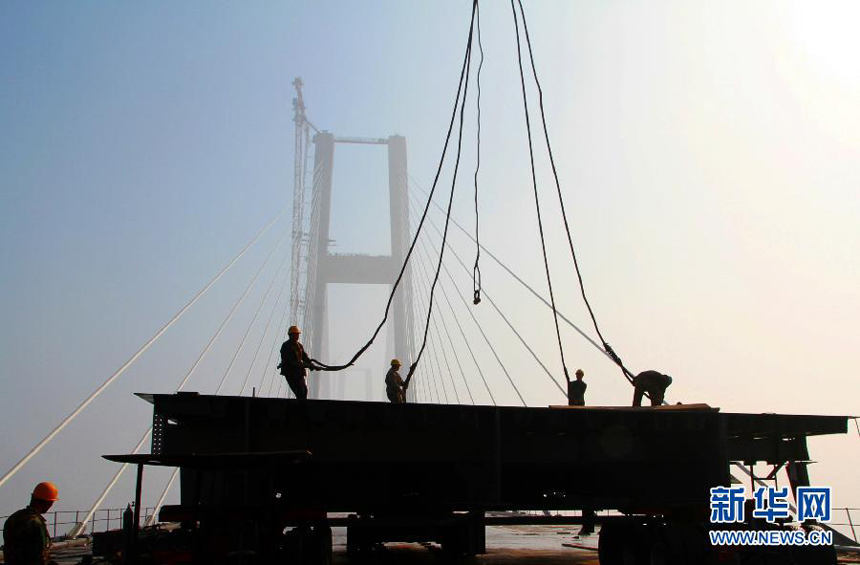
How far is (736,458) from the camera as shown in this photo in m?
14.5

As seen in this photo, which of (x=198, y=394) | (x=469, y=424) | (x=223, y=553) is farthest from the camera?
(x=469, y=424)

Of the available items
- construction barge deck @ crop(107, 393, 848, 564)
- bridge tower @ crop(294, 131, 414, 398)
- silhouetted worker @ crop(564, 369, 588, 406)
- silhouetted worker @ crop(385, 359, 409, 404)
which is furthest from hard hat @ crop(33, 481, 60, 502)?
bridge tower @ crop(294, 131, 414, 398)

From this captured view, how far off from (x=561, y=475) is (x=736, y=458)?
357cm

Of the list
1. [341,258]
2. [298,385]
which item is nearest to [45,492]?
[298,385]

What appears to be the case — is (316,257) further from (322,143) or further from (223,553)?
(223,553)

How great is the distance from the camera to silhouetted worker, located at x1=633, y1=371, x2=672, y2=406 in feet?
49.4

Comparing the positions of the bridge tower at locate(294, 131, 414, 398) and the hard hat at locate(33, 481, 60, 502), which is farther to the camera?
the bridge tower at locate(294, 131, 414, 398)

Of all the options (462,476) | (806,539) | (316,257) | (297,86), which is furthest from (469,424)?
(297,86)

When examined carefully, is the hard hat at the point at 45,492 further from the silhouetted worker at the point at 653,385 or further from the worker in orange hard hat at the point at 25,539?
the silhouetted worker at the point at 653,385

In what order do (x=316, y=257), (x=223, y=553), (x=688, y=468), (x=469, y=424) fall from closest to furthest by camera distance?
(x=223, y=553)
(x=469, y=424)
(x=688, y=468)
(x=316, y=257)

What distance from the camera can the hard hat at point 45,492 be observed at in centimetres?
786

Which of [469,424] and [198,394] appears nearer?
[198,394]

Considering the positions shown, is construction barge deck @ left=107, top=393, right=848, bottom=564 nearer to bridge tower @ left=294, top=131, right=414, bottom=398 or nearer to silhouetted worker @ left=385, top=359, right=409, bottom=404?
silhouetted worker @ left=385, top=359, right=409, bottom=404

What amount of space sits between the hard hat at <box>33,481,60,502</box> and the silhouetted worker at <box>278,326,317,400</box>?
219 inches
